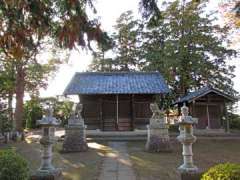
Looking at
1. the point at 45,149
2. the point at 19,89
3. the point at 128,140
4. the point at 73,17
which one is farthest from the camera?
the point at 19,89

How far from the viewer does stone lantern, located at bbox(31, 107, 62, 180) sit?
8807mm

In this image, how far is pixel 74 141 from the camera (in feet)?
49.8

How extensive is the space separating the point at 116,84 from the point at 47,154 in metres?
15.1

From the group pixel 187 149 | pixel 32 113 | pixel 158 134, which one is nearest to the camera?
pixel 187 149

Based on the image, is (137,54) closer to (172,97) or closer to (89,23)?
(172,97)

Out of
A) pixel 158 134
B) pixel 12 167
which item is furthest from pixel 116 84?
pixel 12 167

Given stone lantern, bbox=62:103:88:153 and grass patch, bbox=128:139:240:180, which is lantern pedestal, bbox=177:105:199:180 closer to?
grass patch, bbox=128:139:240:180

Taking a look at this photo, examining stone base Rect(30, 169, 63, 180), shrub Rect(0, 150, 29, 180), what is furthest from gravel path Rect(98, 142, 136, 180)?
shrub Rect(0, 150, 29, 180)

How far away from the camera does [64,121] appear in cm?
Result: 3338

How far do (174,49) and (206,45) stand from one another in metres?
3.07

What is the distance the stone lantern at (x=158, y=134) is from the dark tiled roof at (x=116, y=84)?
7.12 metres

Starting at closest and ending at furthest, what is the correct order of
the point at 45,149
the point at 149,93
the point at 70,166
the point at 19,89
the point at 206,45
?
the point at 45,149 → the point at 70,166 → the point at 149,93 → the point at 19,89 → the point at 206,45

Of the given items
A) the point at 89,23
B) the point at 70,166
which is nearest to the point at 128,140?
the point at 70,166

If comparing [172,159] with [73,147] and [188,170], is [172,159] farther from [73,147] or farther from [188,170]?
[73,147]
